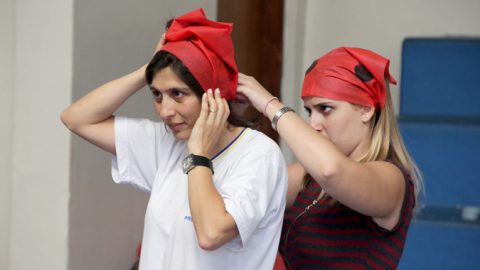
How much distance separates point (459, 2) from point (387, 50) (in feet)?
1.56

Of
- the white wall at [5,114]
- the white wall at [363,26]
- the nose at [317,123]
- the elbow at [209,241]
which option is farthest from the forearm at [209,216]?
the white wall at [363,26]

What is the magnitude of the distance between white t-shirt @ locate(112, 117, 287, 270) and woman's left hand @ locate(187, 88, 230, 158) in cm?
6

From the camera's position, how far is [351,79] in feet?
6.25

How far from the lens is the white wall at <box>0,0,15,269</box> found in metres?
2.58

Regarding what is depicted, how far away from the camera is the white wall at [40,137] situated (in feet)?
8.36

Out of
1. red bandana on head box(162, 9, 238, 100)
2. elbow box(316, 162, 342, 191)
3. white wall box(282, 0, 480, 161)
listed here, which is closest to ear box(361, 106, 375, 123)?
elbow box(316, 162, 342, 191)

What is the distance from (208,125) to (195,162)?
0.30 feet

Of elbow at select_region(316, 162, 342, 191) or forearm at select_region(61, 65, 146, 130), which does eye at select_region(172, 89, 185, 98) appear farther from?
elbow at select_region(316, 162, 342, 191)

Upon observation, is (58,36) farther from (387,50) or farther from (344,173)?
(387,50)

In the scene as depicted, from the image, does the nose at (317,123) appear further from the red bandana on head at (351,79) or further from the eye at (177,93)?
the eye at (177,93)

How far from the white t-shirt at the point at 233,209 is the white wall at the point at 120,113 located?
0.91 m

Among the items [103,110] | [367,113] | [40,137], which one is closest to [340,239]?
[367,113]

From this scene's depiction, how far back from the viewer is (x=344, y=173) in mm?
1721

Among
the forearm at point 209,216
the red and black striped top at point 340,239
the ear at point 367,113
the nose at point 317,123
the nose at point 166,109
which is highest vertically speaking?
the nose at point 166,109
